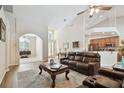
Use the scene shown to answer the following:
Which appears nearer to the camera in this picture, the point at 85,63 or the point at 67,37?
the point at 85,63

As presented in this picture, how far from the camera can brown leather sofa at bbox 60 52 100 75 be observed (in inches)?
161

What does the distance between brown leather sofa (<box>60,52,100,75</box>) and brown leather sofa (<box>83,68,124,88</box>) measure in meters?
1.26

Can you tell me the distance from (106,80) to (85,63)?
7.61ft

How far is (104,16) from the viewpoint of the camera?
28.0 ft

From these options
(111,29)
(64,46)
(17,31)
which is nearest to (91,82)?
(111,29)

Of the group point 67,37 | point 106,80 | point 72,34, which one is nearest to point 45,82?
point 106,80

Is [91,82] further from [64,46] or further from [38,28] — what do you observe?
[64,46]

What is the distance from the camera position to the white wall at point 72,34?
344 inches

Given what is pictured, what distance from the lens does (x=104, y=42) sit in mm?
10016

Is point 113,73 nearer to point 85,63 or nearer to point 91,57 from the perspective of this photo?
point 85,63

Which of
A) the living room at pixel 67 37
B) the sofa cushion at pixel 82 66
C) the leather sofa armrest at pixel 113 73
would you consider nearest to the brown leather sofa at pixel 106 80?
the leather sofa armrest at pixel 113 73

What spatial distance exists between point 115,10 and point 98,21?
1.86 metres
